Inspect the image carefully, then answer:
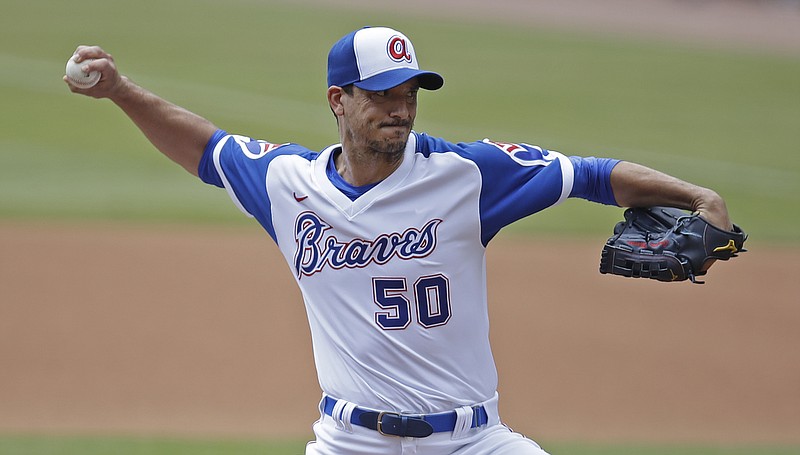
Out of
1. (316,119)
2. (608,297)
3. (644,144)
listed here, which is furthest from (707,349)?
(316,119)

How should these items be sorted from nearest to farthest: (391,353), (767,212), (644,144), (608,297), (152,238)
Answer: (391,353) < (608,297) < (152,238) < (767,212) < (644,144)

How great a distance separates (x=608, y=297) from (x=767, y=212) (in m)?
4.78

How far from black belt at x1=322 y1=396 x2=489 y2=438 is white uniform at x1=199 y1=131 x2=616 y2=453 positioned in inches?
1.0

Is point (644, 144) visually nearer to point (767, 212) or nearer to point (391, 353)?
point (767, 212)

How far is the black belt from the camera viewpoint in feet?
12.4

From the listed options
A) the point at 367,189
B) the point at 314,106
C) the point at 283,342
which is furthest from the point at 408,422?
the point at 314,106

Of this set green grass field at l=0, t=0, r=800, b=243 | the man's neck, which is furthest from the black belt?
green grass field at l=0, t=0, r=800, b=243

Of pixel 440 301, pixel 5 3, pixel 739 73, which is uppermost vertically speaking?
pixel 5 3

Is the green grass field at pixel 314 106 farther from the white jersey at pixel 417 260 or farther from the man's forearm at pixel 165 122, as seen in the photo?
the white jersey at pixel 417 260

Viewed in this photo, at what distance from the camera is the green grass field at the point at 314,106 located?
1426 centimetres

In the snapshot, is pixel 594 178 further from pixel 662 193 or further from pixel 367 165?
pixel 367 165

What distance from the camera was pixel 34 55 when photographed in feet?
76.2

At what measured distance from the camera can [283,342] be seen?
9.68 meters

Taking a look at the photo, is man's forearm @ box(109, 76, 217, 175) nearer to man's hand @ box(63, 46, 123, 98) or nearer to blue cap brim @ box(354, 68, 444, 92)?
man's hand @ box(63, 46, 123, 98)
